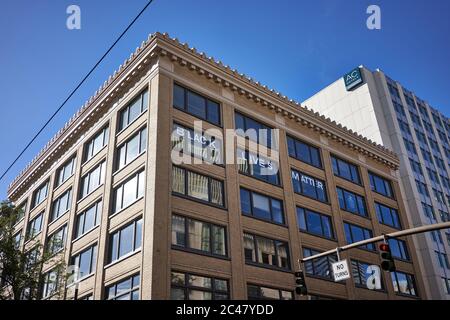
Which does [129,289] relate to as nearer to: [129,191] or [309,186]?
[129,191]

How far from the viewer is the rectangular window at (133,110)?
2979 cm

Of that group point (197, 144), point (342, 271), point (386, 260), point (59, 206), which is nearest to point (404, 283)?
point (197, 144)

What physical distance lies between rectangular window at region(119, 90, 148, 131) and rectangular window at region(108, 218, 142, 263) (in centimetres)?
779

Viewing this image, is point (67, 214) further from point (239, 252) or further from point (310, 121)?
point (310, 121)

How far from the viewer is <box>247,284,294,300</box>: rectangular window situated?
26839mm

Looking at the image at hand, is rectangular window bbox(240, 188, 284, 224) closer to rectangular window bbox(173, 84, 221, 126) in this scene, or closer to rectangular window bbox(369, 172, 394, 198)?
rectangular window bbox(173, 84, 221, 126)

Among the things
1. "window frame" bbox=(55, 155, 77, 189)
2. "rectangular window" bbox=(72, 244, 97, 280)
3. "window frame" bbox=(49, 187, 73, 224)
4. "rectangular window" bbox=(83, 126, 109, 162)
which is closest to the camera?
"rectangular window" bbox=(72, 244, 97, 280)

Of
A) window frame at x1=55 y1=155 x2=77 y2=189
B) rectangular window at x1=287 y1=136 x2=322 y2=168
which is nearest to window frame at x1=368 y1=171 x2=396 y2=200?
rectangular window at x1=287 y1=136 x2=322 y2=168

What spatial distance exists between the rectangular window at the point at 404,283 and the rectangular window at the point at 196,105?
21129 mm

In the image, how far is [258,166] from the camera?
3225 centimetres

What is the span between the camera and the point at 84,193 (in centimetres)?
3369

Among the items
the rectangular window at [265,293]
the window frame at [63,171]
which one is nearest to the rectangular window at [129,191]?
the rectangular window at [265,293]
